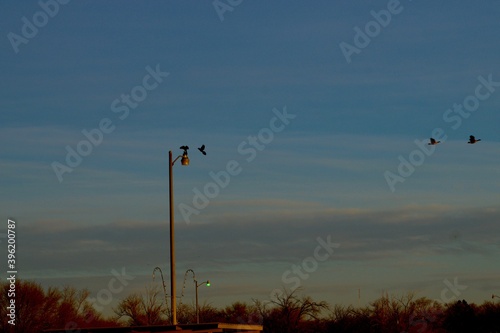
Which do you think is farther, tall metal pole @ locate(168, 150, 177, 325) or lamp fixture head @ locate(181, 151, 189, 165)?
lamp fixture head @ locate(181, 151, 189, 165)

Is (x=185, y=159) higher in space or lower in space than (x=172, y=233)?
higher

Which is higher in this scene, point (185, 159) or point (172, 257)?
point (185, 159)

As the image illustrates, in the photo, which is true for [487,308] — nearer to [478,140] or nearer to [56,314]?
[56,314]

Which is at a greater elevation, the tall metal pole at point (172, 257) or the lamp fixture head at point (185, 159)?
the lamp fixture head at point (185, 159)

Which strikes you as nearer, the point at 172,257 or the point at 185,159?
the point at 172,257

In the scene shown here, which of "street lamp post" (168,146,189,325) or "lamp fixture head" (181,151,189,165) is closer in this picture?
"street lamp post" (168,146,189,325)

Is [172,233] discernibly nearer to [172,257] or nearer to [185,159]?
[172,257]

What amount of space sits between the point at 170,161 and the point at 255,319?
73.7 meters

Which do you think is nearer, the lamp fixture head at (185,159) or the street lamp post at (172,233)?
the street lamp post at (172,233)

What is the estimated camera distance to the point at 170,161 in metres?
31.8

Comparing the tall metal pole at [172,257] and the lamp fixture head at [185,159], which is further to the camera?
the lamp fixture head at [185,159]

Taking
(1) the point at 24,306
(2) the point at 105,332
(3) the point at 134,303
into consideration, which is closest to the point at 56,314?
(1) the point at 24,306

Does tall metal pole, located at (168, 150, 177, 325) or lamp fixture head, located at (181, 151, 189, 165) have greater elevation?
lamp fixture head, located at (181, 151, 189, 165)

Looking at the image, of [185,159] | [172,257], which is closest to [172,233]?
[172,257]
